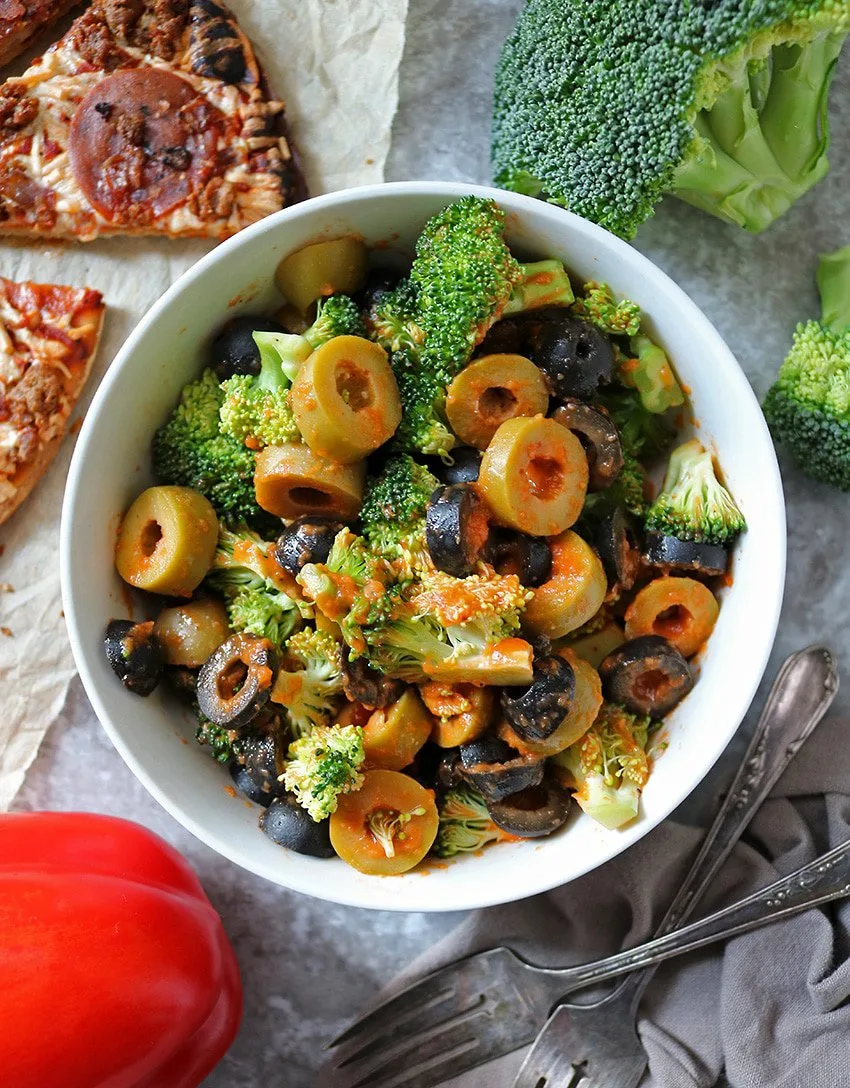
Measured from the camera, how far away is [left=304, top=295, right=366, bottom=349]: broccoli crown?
189cm

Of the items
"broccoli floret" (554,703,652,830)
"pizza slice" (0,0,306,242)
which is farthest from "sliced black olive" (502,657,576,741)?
"pizza slice" (0,0,306,242)

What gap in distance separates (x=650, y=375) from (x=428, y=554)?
0.59 m

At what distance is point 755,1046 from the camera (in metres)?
2.15

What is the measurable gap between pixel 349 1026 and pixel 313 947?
0.20 meters

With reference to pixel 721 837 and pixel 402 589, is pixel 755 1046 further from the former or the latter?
pixel 402 589

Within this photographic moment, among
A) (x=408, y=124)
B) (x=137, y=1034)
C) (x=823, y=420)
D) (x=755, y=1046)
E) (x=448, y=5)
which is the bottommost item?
(x=137, y=1034)

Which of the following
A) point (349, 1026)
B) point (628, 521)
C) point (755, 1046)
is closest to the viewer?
point (628, 521)

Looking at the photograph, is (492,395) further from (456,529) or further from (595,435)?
(456,529)

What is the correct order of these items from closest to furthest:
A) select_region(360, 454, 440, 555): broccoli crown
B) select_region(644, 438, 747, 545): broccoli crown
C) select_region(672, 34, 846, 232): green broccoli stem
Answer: select_region(360, 454, 440, 555): broccoli crown < select_region(644, 438, 747, 545): broccoli crown < select_region(672, 34, 846, 232): green broccoli stem

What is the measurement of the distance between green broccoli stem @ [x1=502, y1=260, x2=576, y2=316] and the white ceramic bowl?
5 centimetres

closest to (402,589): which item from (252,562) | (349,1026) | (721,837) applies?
(252,562)

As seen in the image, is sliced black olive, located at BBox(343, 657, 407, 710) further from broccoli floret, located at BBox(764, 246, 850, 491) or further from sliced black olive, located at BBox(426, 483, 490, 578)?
broccoli floret, located at BBox(764, 246, 850, 491)

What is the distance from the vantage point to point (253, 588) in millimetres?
1977

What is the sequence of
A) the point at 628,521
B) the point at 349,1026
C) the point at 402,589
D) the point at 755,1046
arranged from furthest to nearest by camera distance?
1. the point at 349,1026
2. the point at 755,1046
3. the point at 628,521
4. the point at 402,589
